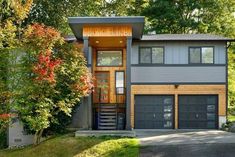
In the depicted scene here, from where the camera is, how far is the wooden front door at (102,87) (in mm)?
26322

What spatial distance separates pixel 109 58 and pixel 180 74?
446cm

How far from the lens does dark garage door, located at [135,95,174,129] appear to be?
25.8 m

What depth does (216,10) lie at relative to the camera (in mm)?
38219

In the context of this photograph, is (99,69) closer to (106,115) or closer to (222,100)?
(106,115)

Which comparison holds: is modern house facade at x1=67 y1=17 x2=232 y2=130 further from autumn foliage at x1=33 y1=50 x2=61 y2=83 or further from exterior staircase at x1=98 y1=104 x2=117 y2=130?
autumn foliage at x1=33 y1=50 x2=61 y2=83

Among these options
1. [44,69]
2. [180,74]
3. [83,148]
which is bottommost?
[83,148]

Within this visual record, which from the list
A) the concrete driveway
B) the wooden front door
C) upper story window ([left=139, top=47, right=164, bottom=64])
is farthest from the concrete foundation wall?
upper story window ([left=139, top=47, right=164, bottom=64])

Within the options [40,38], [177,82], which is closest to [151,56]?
[177,82]

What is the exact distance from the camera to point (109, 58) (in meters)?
26.6

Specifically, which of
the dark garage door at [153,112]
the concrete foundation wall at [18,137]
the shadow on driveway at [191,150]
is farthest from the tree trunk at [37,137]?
the dark garage door at [153,112]

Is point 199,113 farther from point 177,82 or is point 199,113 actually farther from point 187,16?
point 187,16

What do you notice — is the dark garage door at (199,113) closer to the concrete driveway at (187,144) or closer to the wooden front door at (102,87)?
the concrete driveway at (187,144)

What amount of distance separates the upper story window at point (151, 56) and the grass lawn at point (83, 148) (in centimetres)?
679

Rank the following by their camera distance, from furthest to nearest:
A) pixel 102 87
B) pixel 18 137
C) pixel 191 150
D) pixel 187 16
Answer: pixel 187 16, pixel 102 87, pixel 18 137, pixel 191 150
